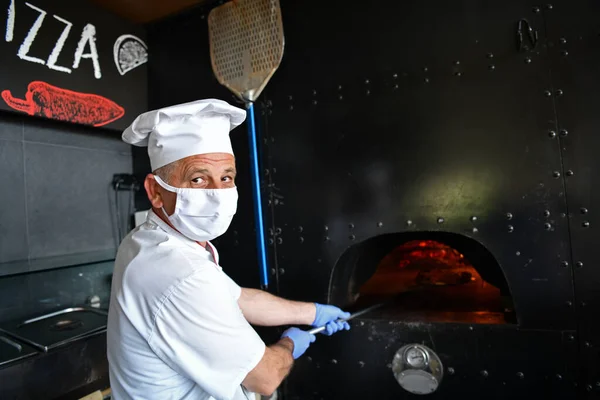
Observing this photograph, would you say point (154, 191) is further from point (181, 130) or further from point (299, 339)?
point (299, 339)

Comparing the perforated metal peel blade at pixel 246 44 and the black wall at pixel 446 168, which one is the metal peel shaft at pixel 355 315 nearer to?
the black wall at pixel 446 168

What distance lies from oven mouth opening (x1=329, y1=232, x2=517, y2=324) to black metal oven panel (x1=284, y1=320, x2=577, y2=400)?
73mm

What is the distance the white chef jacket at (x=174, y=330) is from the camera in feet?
3.02

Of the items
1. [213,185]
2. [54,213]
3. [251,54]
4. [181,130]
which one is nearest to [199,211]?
[213,185]

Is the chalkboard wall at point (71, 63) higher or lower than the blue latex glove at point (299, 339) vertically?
higher

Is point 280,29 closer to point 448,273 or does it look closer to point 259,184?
point 259,184

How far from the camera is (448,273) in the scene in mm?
2449

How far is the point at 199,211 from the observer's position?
1108mm

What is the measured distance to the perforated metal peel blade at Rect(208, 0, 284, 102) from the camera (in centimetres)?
187

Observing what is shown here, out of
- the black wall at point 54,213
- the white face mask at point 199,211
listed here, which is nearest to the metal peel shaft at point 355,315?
the white face mask at point 199,211

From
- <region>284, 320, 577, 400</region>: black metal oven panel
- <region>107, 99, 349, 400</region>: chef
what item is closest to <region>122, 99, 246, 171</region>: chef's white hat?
<region>107, 99, 349, 400</region>: chef

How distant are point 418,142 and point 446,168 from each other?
0.17 m

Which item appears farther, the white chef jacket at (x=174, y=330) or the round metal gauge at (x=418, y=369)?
the round metal gauge at (x=418, y=369)

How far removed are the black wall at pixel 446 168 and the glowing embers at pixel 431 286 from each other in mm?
272
